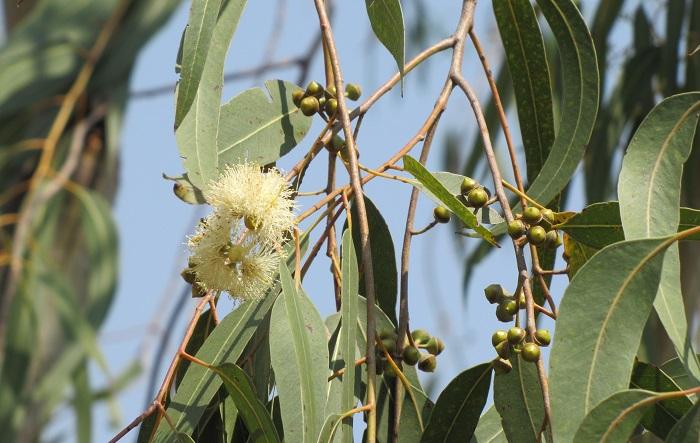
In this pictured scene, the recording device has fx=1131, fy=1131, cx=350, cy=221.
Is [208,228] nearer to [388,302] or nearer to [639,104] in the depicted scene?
[388,302]

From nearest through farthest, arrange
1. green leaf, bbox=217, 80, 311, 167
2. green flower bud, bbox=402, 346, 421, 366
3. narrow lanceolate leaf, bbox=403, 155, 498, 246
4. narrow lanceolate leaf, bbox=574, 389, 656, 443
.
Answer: narrow lanceolate leaf, bbox=574, 389, 656, 443 → narrow lanceolate leaf, bbox=403, 155, 498, 246 → green flower bud, bbox=402, 346, 421, 366 → green leaf, bbox=217, 80, 311, 167

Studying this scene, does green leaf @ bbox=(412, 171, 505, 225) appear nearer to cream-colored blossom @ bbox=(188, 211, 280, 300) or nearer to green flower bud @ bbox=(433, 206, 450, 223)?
green flower bud @ bbox=(433, 206, 450, 223)

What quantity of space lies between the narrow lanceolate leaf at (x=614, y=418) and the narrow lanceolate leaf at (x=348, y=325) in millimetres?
197

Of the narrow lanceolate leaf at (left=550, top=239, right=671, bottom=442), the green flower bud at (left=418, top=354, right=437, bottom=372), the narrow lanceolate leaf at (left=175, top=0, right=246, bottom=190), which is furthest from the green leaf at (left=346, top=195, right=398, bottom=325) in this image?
the narrow lanceolate leaf at (left=550, top=239, right=671, bottom=442)

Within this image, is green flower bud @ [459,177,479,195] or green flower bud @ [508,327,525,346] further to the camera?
green flower bud @ [459,177,479,195]

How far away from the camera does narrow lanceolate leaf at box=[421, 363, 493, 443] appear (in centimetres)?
108

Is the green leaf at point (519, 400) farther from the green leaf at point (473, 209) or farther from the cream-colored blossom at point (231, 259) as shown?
the cream-colored blossom at point (231, 259)

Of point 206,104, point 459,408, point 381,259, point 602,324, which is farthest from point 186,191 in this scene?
point 602,324

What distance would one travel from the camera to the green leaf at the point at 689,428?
0.89 metres

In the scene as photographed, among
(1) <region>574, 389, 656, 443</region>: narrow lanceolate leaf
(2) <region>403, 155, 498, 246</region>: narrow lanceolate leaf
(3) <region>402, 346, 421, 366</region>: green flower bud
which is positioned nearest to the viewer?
(1) <region>574, 389, 656, 443</region>: narrow lanceolate leaf

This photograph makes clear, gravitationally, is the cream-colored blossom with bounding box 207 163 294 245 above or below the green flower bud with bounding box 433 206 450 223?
above

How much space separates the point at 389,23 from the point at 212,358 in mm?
365

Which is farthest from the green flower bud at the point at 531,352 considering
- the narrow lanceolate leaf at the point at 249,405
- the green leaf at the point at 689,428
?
the narrow lanceolate leaf at the point at 249,405

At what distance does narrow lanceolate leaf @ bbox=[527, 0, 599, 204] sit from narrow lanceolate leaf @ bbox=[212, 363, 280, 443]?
0.35 metres
